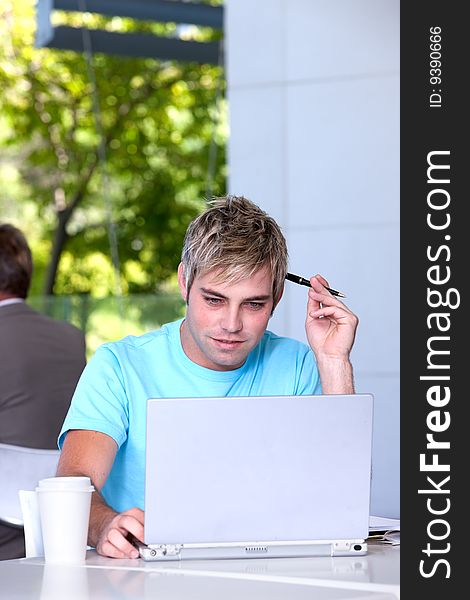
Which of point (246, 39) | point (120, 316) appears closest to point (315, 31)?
point (246, 39)

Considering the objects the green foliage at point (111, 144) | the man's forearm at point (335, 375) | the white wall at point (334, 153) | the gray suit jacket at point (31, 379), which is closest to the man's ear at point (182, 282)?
the man's forearm at point (335, 375)

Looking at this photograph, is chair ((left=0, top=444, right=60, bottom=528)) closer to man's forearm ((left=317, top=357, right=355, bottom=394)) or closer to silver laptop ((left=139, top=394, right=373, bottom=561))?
man's forearm ((left=317, top=357, right=355, bottom=394))

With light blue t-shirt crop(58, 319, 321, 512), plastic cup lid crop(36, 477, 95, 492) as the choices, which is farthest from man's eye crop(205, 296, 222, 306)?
plastic cup lid crop(36, 477, 95, 492)

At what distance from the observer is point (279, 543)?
6.46ft

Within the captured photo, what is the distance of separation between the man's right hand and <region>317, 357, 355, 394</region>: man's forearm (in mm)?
681

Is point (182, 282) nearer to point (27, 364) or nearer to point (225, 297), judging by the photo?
point (225, 297)

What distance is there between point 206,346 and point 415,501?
76cm

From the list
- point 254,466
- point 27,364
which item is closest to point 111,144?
point 27,364

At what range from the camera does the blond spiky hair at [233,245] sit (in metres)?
2.38

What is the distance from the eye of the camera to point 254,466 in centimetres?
189

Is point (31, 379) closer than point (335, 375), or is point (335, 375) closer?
point (335, 375)

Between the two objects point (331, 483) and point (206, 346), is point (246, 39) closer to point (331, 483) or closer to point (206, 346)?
point (206, 346)

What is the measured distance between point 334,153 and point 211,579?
2864 millimetres

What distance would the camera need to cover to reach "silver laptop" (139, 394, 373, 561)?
1.87 meters
